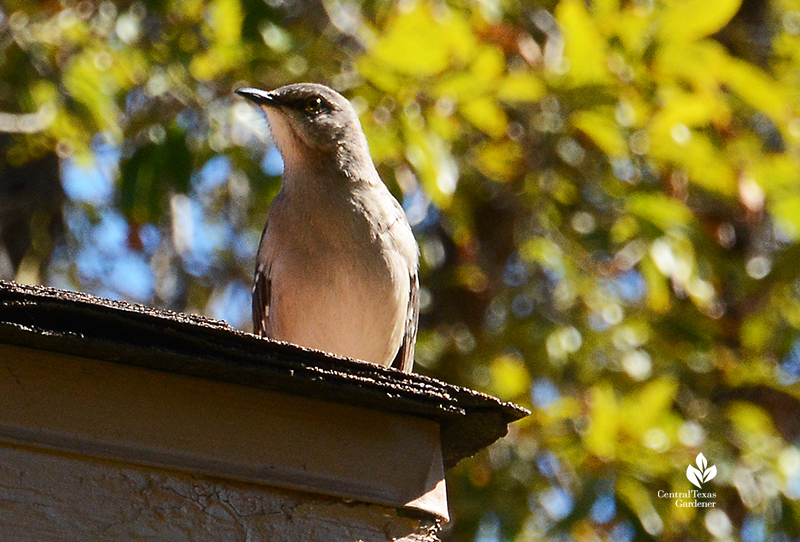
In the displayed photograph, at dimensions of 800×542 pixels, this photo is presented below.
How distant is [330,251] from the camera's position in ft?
14.6

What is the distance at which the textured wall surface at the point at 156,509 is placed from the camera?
2.34 m

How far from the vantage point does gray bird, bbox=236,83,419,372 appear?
446cm

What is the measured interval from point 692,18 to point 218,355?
388 cm

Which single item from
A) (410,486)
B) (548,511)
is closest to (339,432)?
(410,486)

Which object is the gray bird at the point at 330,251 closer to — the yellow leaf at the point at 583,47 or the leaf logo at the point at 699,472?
the yellow leaf at the point at 583,47

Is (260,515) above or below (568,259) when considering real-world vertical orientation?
below

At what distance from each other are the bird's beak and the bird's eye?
0.52 feet

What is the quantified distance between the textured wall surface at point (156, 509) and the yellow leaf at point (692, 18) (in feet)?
12.0

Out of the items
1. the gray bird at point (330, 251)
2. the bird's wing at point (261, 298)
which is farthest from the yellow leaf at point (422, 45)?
the bird's wing at point (261, 298)

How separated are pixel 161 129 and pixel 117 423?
12.6 ft

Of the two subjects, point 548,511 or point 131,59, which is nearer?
point 131,59

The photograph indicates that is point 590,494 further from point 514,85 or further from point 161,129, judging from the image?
point 161,129

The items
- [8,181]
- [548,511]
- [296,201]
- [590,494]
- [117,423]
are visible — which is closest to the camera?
[117,423]

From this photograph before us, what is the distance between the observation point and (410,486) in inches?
102
